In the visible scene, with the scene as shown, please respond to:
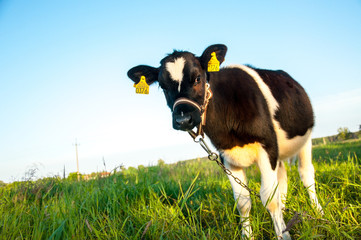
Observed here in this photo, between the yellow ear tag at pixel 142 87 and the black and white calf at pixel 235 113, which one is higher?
the yellow ear tag at pixel 142 87

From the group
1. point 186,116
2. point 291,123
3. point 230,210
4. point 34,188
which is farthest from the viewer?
point 34,188

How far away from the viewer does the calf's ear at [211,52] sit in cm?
419

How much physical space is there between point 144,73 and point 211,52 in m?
1.24

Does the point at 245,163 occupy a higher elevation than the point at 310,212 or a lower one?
higher

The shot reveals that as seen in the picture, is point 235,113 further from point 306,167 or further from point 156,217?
point 306,167

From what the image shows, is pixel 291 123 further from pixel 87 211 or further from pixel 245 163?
pixel 87 211

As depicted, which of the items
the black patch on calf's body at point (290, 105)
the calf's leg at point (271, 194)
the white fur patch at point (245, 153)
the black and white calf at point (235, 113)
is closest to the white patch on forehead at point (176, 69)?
the black and white calf at point (235, 113)

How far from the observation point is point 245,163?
4.02 metres

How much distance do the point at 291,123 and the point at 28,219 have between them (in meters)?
Result: 4.46

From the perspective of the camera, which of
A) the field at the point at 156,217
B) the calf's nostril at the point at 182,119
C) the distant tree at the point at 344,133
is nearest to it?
the field at the point at 156,217

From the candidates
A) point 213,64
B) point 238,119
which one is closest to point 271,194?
point 238,119

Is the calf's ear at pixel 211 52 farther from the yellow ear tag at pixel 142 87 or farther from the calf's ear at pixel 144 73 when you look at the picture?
the yellow ear tag at pixel 142 87

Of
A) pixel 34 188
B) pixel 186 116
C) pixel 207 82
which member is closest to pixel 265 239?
pixel 186 116

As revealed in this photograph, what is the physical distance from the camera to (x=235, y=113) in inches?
160
